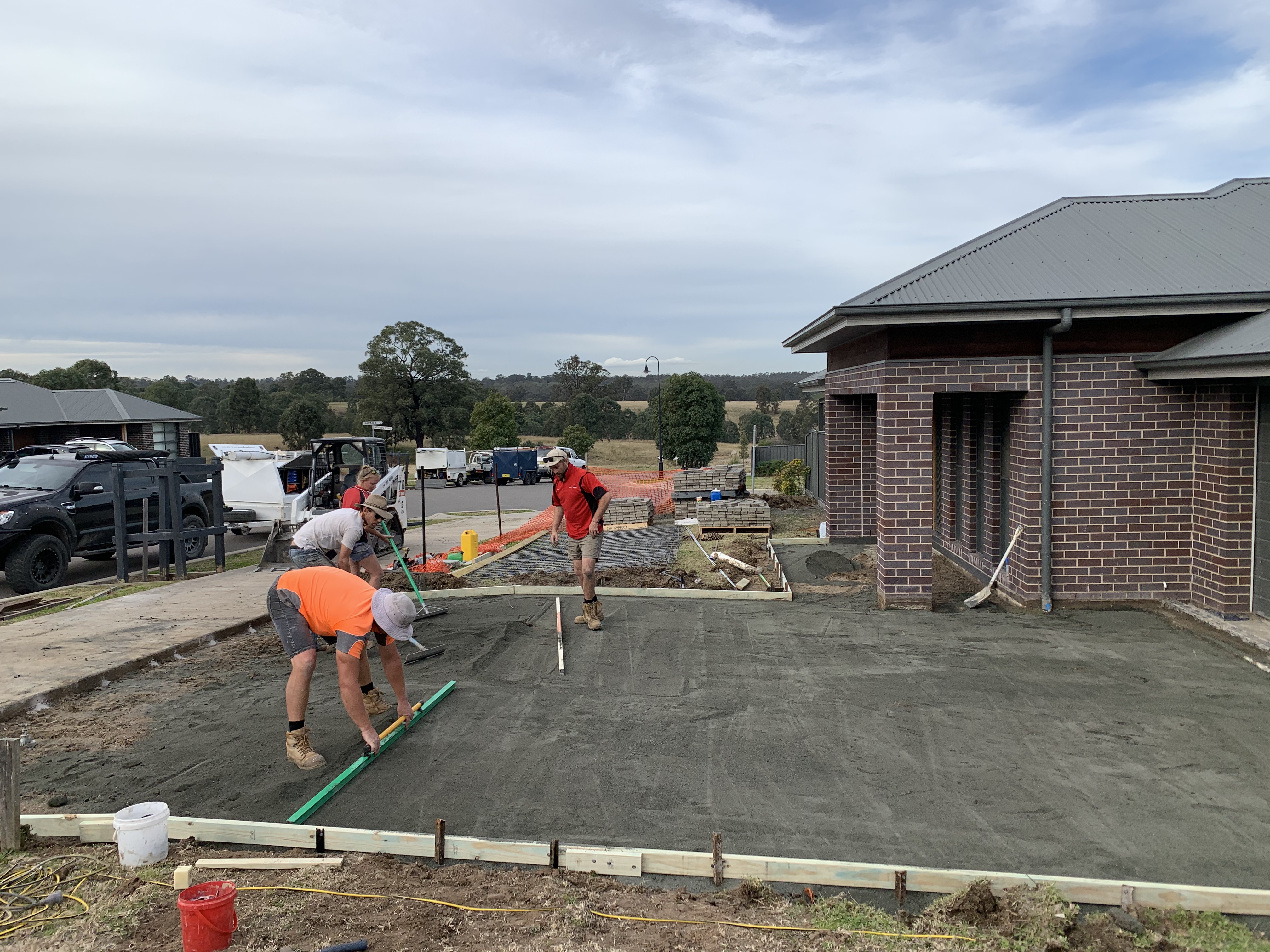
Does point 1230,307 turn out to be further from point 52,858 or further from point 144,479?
point 144,479

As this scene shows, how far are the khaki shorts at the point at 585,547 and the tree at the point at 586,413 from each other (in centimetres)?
6822

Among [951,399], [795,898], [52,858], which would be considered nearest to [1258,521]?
[951,399]

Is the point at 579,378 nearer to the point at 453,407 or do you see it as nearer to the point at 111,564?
the point at 453,407

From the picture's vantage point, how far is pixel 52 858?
4770 mm

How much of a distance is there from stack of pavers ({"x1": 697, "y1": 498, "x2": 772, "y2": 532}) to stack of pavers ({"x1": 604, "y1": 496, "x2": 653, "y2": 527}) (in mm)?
3041

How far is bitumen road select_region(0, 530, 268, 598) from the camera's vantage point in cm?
1456

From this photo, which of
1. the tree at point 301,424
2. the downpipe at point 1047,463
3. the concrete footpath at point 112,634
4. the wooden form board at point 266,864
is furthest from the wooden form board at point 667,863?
the tree at point 301,424

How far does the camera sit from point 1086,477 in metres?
9.55

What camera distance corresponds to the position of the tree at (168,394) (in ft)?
267

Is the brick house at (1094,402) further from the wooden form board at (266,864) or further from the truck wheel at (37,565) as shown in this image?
the truck wheel at (37,565)

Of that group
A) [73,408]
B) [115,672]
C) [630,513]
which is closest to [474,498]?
[73,408]

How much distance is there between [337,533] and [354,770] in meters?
2.88

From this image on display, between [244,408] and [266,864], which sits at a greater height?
[244,408]

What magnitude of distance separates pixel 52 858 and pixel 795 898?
13.4 ft
